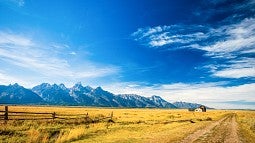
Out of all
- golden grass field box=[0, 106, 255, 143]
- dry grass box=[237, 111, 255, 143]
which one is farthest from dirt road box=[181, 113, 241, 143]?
dry grass box=[237, 111, 255, 143]

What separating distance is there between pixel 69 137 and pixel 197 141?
9.99 metres

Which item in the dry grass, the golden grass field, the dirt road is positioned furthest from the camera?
the dry grass

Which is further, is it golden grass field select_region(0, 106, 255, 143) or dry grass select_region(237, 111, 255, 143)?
dry grass select_region(237, 111, 255, 143)

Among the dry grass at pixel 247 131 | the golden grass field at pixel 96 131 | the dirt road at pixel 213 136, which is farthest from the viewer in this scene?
the dry grass at pixel 247 131

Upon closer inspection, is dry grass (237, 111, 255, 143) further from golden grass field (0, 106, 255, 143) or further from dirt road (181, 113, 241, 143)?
dirt road (181, 113, 241, 143)

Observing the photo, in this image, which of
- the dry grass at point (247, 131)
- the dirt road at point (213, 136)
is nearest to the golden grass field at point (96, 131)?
the dry grass at point (247, 131)

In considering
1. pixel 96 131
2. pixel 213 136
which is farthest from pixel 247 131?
pixel 96 131

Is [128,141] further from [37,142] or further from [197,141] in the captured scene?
[37,142]

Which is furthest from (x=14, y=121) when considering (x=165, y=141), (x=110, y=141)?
(x=165, y=141)

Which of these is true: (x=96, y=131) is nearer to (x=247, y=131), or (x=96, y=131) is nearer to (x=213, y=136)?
(x=213, y=136)

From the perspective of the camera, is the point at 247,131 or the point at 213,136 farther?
the point at 247,131

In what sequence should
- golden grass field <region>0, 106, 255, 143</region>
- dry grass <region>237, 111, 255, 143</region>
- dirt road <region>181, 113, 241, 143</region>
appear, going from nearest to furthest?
dirt road <region>181, 113, 241, 143</region> → golden grass field <region>0, 106, 255, 143</region> → dry grass <region>237, 111, 255, 143</region>

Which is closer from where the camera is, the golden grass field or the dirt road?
the dirt road

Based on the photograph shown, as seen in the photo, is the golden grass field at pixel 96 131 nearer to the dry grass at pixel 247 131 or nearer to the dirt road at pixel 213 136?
the dry grass at pixel 247 131
